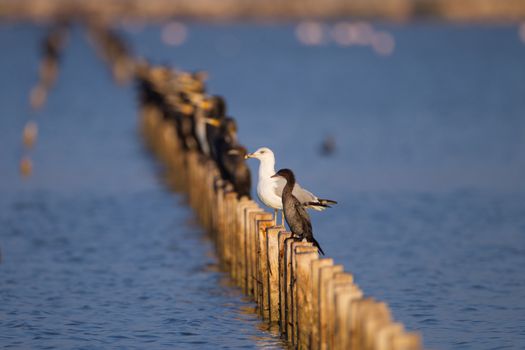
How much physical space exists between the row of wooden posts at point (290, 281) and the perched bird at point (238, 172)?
0.17m

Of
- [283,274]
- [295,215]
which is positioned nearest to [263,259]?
[283,274]

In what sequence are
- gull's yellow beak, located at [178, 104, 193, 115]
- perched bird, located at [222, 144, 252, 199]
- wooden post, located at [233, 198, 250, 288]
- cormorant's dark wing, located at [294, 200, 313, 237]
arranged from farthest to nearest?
gull's yellow beak, located at [178, 104, 193, 115] → perched bird, located at [222, 144, 252, 199] → wooden post, located at [233, 198, 250, 288] → cormorant's dark wing, located at [294, 200, 313, 237]

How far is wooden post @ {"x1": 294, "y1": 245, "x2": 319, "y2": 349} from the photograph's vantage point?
469 inches

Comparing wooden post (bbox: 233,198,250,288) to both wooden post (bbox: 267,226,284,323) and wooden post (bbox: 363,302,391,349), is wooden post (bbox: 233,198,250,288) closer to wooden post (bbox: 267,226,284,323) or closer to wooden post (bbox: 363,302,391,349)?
wooden post (bbox: 267,226,284,323)

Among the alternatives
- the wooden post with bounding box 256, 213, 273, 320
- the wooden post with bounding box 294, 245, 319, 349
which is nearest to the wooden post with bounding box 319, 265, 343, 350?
the wooden post with bounding box 294, 245, 319, 349

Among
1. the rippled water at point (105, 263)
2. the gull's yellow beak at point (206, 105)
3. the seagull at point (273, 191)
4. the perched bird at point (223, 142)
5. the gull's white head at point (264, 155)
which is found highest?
the gull's yellow beak at point (206, 105)

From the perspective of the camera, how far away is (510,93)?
2256 inches

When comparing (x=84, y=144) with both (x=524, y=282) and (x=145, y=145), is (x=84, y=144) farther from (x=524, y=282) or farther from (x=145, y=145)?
(x=524, y=282)

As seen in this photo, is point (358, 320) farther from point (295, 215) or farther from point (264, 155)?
point (264, 155)

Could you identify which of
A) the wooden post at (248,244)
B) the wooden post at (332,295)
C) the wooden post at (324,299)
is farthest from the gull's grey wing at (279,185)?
the wooden post at (332,295)

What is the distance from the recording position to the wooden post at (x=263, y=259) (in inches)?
550

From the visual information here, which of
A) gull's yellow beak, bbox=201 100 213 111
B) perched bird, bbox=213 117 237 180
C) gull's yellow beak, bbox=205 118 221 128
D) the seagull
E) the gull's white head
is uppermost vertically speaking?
gull's yellow beak, bbox=201 100 213 111

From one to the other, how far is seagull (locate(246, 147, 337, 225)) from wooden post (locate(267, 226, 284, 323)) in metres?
0.34

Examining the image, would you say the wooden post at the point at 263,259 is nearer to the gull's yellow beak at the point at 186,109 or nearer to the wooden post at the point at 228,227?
the wooden post at the point at 228,227
